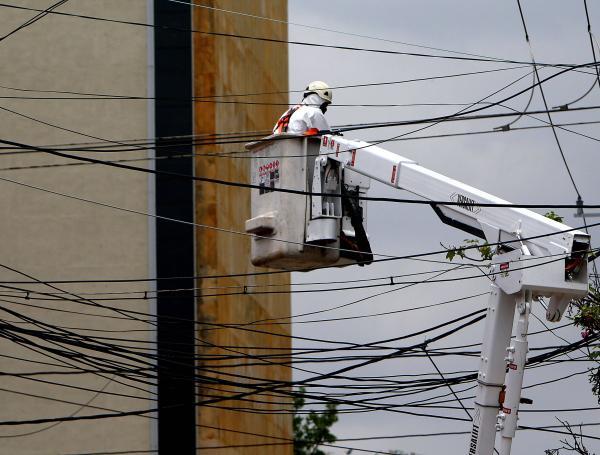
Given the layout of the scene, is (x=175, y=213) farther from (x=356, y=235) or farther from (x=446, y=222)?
(x=446, y=222)

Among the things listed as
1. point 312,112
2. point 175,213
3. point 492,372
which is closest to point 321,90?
point 312,112

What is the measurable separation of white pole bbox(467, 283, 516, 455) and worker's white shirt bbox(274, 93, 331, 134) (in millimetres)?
4122

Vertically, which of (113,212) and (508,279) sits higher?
(113,212)

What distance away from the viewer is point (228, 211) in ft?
109

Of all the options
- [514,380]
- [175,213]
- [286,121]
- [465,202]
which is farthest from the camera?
[175,213]

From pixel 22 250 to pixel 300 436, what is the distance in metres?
26.7

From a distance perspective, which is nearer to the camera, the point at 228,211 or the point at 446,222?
the point at 446,222

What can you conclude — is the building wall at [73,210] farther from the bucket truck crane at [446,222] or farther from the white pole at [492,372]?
the white pole at [492,372]

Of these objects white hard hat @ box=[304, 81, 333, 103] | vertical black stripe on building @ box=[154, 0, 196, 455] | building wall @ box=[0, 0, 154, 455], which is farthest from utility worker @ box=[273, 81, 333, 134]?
building wall @ box=[0, 0, 154, 455]

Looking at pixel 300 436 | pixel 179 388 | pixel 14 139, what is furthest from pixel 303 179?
pixel 300 436

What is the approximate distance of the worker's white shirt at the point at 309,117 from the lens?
20297 millimetres

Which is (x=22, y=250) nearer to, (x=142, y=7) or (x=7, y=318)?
(x=7, y=318)

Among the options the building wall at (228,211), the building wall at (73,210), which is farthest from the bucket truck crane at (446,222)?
the building wall at (73,210)

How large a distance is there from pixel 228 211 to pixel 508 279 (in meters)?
16.7
